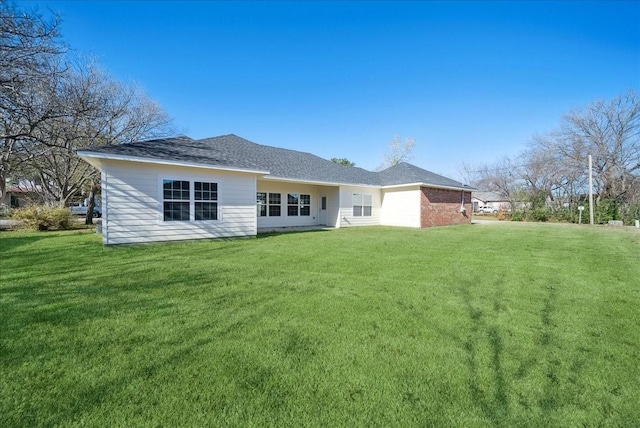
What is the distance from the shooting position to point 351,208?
16.9m

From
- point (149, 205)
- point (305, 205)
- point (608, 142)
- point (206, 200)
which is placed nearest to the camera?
point (149, 205)

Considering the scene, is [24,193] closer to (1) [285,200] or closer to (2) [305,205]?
(1) [285,200]

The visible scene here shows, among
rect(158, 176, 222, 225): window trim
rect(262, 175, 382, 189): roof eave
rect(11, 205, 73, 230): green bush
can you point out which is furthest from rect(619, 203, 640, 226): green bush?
rect(11, 205, 73, 230): green bush

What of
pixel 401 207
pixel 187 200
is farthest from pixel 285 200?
pixel 401 207

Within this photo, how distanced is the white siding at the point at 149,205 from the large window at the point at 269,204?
14.1 feet

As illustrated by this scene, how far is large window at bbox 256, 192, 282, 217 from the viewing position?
50.0ft

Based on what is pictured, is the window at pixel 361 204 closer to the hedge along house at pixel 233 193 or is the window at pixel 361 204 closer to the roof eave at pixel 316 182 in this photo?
the hedge along house at pixel 233 193

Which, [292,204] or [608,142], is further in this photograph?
[608,142]

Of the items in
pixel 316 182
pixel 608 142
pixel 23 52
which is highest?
pixel 608 142

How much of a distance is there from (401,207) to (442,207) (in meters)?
2.70

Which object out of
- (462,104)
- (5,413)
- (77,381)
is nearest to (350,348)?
(77,381)

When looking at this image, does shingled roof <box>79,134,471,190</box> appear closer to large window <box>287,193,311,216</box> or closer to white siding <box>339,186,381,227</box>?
white siding <box>339,186,381,227</box>

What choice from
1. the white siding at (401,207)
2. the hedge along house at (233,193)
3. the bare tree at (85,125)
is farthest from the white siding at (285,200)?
the bare tree at (85,125)

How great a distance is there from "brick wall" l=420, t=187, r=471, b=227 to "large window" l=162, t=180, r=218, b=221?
1153cm
